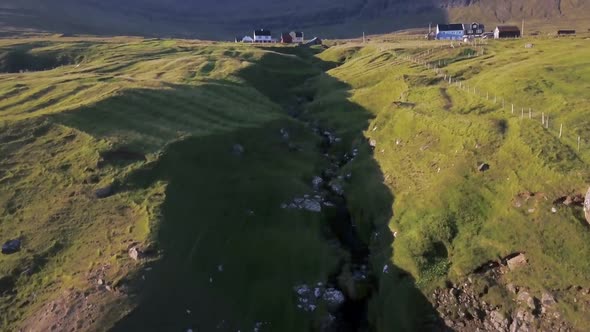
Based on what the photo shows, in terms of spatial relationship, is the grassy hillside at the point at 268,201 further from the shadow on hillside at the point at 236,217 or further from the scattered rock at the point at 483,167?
the scattered rock at the point at 483,167

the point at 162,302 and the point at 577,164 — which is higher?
the point at 577,164

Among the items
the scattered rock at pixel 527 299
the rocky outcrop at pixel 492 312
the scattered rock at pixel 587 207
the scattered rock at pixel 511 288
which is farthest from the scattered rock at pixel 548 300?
the scattered rock at pixel 587 207

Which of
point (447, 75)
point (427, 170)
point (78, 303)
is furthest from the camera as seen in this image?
point (447, 75)

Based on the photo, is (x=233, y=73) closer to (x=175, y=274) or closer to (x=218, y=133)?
(x=218, y=133)

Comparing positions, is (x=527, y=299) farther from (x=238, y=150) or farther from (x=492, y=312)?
(x=238, y=150)

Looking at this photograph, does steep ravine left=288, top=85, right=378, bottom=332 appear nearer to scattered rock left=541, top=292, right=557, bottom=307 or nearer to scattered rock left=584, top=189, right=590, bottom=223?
scattered rock left=541, top=292, right=557, bottom=307

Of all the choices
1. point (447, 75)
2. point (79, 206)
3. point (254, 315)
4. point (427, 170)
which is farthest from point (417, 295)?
point (447, 75)

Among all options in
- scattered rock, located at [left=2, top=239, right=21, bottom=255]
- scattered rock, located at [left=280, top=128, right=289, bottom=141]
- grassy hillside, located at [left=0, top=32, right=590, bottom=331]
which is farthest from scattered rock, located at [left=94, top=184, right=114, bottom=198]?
scattered rock, located at [left=280, top=128, right=289, bottom=141]
